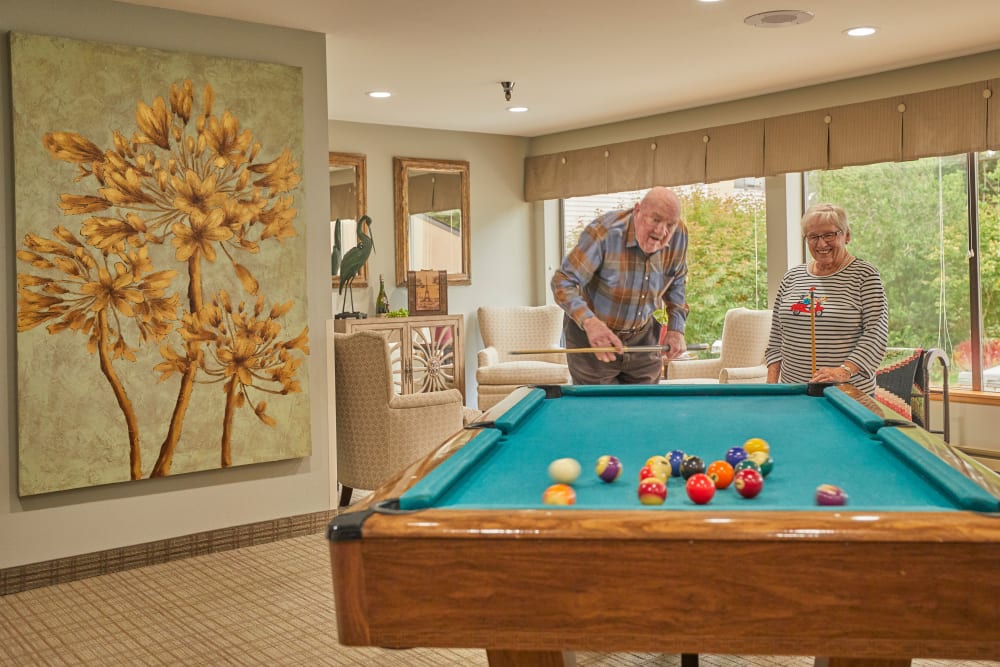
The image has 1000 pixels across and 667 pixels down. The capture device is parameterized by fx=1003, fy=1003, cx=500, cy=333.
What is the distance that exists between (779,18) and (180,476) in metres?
Result: 3.34

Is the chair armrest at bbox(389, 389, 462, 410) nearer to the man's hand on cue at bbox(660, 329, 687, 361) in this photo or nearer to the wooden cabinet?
the man's hand on cue at bbox(660, 329, 687, 361)

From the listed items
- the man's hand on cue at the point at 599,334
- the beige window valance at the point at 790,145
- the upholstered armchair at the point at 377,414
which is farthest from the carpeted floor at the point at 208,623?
the beige window valance at the point at 790,145

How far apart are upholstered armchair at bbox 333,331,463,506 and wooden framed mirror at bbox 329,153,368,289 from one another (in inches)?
93.8

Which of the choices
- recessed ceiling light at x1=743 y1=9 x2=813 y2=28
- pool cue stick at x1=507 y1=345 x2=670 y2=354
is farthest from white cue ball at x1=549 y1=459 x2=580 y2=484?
recessed ceiling light at x1=743 y1=9 x2=813 y2=28

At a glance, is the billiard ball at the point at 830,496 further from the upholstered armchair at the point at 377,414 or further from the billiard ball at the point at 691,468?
the upholstered armchair at the point at 377,414

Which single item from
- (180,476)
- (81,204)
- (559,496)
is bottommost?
(180,476)

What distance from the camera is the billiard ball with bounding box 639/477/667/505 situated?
5.79 ft

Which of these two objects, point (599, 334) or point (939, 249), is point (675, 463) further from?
point (939, 249)

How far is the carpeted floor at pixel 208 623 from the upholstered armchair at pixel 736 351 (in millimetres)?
3071

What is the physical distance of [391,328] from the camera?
688 centimetres

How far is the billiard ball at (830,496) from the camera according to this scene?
1714mm

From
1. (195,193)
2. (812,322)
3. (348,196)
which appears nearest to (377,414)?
(195,193)

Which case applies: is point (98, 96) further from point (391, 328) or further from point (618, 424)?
point (391, 328)

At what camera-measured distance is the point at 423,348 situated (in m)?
7.09
